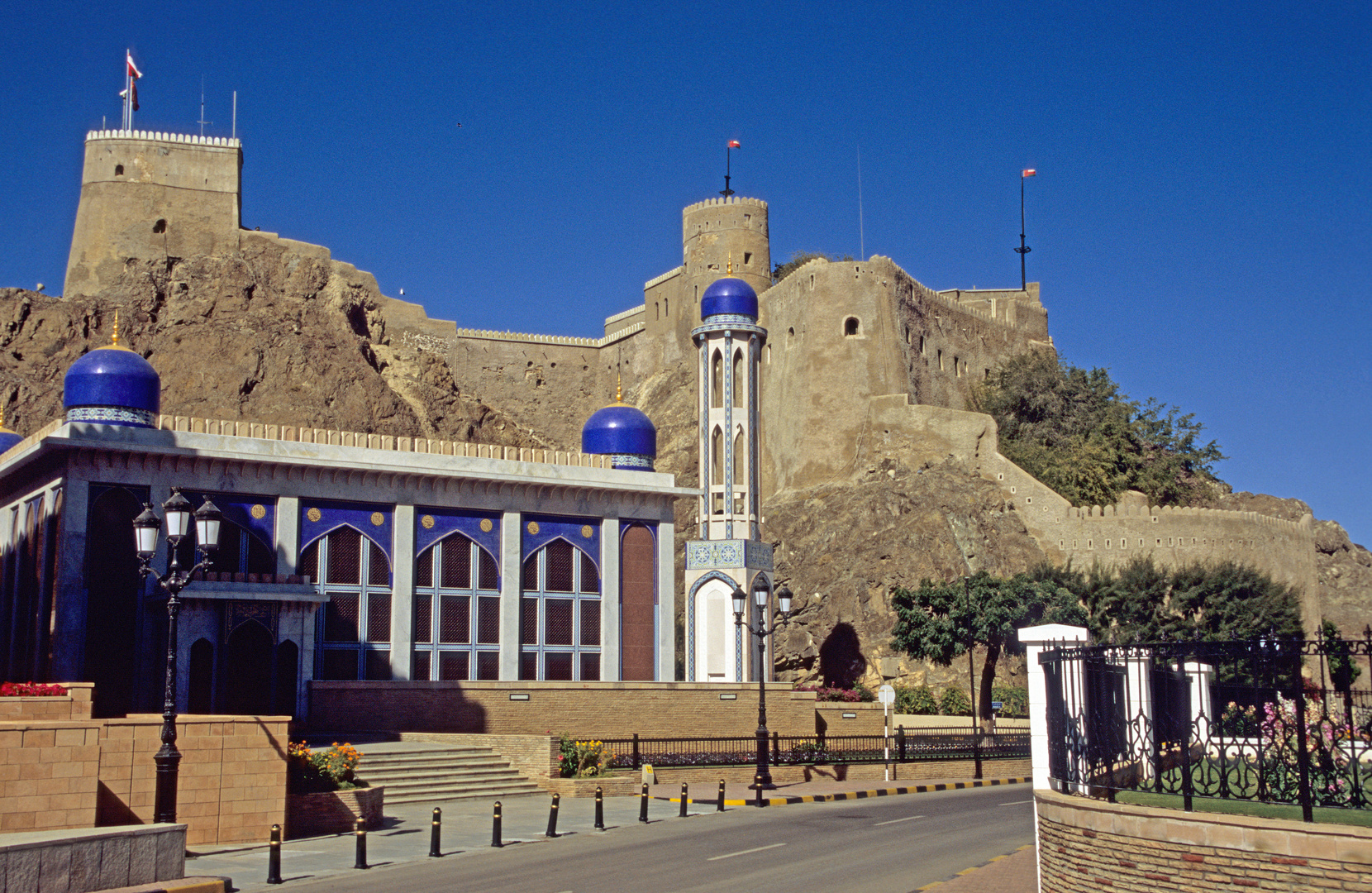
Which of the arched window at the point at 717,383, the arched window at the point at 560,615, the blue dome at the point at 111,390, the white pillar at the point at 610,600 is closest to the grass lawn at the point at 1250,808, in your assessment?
the arched window at the point at 560,615

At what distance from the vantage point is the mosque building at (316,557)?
27.0 meters

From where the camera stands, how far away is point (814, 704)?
32625 mm

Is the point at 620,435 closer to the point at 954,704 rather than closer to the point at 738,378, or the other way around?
the point at 738,378

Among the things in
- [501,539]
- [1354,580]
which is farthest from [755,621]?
[1354,580]

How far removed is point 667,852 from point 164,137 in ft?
191

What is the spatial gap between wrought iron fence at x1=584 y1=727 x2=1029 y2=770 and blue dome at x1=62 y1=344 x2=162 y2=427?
12.2 meters

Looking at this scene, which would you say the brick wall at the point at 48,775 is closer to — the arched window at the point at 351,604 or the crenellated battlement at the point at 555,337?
the arched window at the point at 351,604

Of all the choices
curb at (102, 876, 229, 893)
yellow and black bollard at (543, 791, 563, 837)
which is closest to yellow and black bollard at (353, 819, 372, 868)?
curb at (102, 876, 229, 893)

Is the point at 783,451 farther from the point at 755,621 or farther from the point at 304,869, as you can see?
the point at 304,869

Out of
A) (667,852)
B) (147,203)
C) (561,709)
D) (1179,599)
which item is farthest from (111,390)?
(147,203)

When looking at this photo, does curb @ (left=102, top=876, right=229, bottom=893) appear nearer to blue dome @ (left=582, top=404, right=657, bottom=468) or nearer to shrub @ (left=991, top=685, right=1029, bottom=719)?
blue dome @ (left=582, top=404, right=657, bottom=468)

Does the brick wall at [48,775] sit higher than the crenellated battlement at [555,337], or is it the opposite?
the crenellated battlement at [555,337]

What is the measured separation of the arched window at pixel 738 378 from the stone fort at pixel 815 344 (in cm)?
1764

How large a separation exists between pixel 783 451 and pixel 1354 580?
91.0ft
